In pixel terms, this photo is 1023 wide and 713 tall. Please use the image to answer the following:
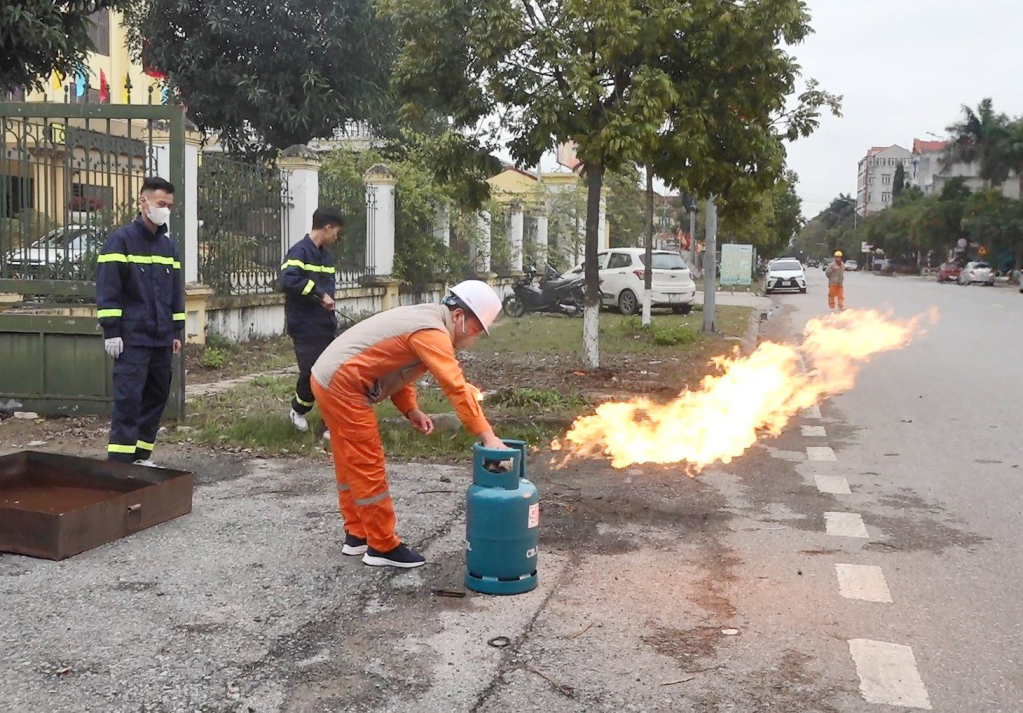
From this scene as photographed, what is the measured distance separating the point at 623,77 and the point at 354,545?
7788 millimetres

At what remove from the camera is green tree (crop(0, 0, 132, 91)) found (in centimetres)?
1258

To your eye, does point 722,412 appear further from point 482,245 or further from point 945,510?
point 482,245

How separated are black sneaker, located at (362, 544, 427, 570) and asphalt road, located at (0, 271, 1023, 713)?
0.05 m

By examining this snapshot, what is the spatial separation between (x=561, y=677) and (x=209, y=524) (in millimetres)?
2892

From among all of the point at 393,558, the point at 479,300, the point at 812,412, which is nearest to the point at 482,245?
the point at 812,412

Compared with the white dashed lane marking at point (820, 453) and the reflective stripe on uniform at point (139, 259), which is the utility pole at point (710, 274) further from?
the reflective stripe on uniform at point (139, 259)

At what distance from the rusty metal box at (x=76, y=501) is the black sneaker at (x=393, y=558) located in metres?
1.44

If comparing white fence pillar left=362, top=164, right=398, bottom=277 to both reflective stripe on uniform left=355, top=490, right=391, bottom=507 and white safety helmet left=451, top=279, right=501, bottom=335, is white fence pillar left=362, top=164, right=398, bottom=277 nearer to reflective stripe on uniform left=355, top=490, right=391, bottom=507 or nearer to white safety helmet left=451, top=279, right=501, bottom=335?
reflective stripe on uniform left=355, top=490, right=391, bottom=507

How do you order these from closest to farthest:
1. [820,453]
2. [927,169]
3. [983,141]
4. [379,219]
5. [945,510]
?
1. [945,510]
2. [820,453]
3. [379,219]
4. [983,141]
5. [927,169]

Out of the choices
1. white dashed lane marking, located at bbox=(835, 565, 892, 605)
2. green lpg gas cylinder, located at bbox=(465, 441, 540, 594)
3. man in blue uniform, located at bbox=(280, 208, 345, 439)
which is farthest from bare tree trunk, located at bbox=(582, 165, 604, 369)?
green lpg gas cylinder, located at bbox=(465, 441, 540, 594)

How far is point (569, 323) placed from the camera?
70.5ft

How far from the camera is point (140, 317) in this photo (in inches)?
270

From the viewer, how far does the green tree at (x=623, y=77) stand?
10789mm

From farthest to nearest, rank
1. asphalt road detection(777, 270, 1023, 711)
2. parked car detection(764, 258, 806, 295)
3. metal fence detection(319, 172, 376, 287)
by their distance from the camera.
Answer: parked car detection(764, 258, 806, 295) → metal fence detection(319, 172, 376, 287) → asphalt road detection(777, 270, 1023, 711)
